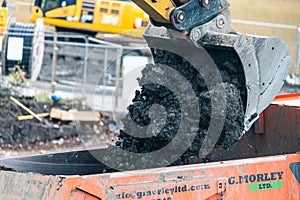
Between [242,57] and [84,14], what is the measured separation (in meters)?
16.2

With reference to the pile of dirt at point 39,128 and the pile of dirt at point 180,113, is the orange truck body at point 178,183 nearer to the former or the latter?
the pile of dirt at point 180,113

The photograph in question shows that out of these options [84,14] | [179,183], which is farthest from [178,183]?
[84,14]

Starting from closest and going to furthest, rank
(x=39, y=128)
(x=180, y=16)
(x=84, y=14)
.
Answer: (x=180, y=16)
(x=39, y=128)
(x=84, y=14)

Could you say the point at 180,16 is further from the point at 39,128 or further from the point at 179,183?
the point at 39,128

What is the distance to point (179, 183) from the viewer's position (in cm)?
596

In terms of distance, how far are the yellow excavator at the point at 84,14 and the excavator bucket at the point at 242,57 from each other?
599 inches

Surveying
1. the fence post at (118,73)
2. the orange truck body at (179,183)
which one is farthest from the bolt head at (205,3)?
the fence post at (118,73)

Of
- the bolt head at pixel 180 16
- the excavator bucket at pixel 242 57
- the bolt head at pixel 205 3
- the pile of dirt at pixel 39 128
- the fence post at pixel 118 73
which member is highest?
the bolt head at pixel 205 3

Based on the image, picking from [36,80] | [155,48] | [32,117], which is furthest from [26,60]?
[155,48]

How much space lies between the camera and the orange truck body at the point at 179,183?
559 cm

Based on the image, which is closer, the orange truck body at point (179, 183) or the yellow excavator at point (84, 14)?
the orange truck body at point (179, 183)

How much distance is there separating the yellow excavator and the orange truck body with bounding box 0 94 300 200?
16.3 metres

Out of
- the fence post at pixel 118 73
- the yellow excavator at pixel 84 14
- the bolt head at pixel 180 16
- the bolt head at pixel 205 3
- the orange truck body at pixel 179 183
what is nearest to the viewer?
the orange truck body at pixel 179 183

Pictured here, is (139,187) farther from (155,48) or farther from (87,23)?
(87,23)
